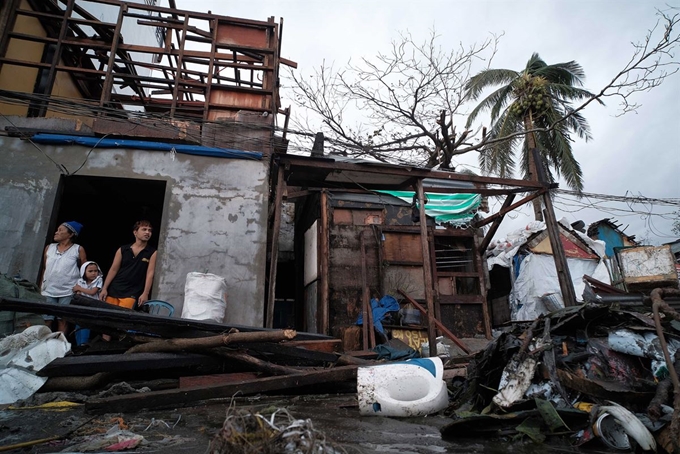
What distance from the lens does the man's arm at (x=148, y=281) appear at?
5.13m

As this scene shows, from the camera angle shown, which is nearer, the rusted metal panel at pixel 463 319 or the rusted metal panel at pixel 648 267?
the rusted metal panel at pixel 463 319

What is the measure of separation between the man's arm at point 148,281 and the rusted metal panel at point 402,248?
14.1 feet

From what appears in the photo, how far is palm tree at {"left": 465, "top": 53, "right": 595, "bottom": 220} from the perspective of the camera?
1486cm

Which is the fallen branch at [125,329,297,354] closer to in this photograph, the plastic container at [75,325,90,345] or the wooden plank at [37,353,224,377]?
the wooden plank at [37,353,224,377]

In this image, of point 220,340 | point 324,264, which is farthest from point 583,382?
point 324,264

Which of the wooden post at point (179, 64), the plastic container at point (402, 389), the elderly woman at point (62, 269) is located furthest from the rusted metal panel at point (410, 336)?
the wooden post at point (179, 64)

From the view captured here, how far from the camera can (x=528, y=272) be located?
10.7 metres

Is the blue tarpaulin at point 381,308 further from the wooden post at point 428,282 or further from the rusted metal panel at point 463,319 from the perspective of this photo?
the rusted metal panel at point 463,319

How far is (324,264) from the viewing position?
24.3 feet

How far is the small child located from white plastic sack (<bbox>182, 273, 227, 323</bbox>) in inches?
43.9

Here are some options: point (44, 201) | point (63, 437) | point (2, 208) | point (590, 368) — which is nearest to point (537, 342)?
point (590, 368)

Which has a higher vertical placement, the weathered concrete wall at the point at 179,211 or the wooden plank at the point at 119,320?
the weathered concrete wall at the point at 179,211

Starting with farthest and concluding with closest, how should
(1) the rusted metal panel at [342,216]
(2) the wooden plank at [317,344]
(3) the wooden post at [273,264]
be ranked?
(1) the rusted metal panel at [342,216]
(3) the wooden post at [273,264]
(2) the wooden plank at [317,344]

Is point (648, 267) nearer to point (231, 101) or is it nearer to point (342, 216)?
point (342, 216)
